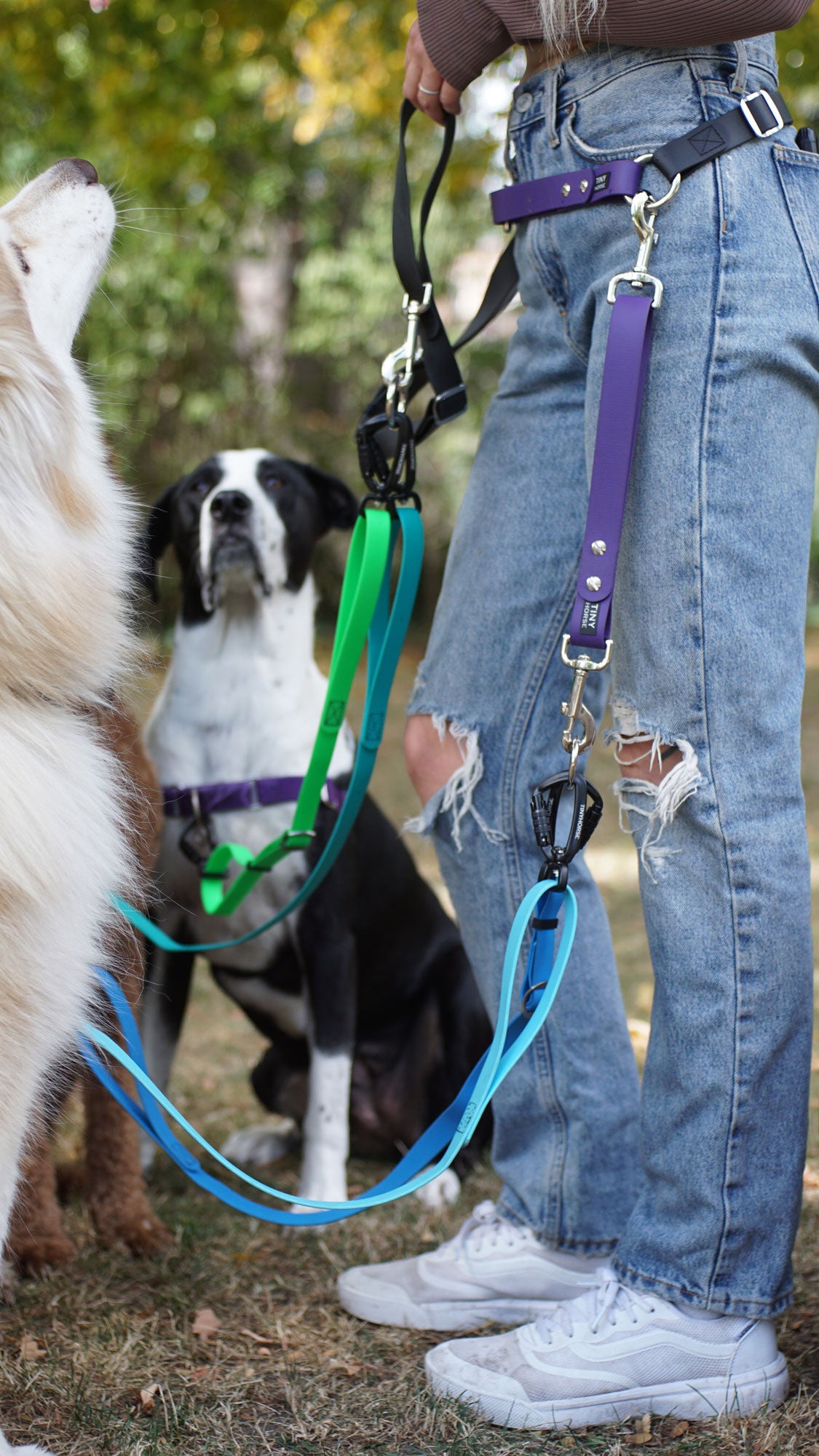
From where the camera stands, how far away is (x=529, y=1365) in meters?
1.65

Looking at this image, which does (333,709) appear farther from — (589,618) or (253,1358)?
(253,1358)

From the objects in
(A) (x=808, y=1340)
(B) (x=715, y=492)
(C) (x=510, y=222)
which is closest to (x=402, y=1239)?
(A) (x=808, y=1340)

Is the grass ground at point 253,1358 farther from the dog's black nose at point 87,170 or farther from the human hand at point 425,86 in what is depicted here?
the human hand at point 425,86

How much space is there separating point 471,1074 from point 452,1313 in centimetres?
52

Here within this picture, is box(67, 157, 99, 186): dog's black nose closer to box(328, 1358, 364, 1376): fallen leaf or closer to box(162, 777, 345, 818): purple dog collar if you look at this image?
box(162, 777, 345, 818): purple dog collar

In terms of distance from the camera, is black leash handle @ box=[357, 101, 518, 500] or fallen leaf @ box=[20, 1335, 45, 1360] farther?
black leash handle @ box=[357, 101, 518, 500]

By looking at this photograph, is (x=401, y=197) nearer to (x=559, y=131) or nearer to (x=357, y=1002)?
(x=559, y=131)

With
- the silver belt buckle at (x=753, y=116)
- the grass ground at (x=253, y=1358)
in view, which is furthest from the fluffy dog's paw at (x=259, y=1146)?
the silver belt buckle at (x=753, y=116)

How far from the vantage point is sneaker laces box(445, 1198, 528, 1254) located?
6.46 feet

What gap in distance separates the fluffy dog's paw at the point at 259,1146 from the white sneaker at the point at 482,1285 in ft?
2.93

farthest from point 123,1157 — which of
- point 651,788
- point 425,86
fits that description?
point 425,86

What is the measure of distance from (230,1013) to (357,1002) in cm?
140

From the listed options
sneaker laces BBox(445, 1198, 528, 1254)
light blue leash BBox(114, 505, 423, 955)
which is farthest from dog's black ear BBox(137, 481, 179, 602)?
sneaker laces BBox(445, 1198, 528, 1254)

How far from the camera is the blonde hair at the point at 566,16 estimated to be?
4.93 feet
